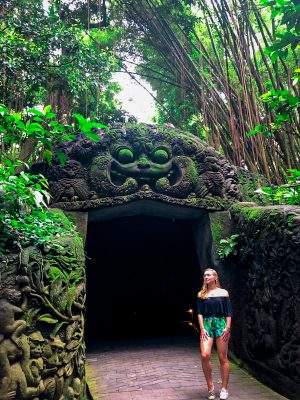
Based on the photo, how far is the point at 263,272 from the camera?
12.6 ft

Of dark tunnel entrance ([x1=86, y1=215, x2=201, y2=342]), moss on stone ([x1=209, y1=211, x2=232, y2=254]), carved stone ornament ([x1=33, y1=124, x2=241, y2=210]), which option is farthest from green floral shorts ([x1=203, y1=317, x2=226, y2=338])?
dark tunnel entrance ([x1=86, y1=215, x2=201, y2=342])

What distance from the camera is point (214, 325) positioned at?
3.17 m

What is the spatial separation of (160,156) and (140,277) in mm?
3401

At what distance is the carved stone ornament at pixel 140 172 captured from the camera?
190 inches

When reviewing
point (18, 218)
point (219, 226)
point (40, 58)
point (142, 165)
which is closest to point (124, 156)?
point (142, 165)

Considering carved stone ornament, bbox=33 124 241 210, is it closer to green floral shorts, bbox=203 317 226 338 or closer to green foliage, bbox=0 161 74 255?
green foliage, bbox=0 161 74 255

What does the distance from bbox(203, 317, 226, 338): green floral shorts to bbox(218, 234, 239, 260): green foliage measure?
4.78 ft

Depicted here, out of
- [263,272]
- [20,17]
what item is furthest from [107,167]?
[20,17]

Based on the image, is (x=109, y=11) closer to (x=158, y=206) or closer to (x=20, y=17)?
(x=20, y=17)

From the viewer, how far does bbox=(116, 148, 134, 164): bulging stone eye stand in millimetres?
5043

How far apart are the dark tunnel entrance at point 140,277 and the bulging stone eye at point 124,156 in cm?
206

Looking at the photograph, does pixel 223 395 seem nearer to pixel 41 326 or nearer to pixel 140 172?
pixel 41 326

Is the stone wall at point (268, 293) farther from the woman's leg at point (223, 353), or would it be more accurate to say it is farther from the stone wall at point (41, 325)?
the stone wall at point (41, 325)

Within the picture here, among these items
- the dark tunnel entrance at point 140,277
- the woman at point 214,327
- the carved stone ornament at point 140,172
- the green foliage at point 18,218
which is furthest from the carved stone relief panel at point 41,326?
the dark tunnel entrance at point 140,277
